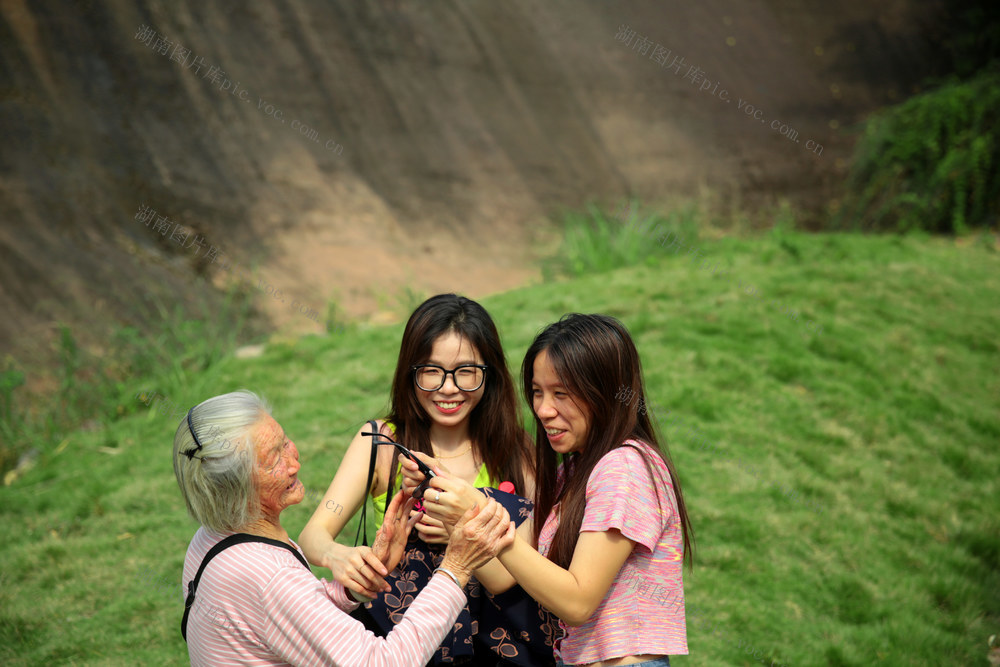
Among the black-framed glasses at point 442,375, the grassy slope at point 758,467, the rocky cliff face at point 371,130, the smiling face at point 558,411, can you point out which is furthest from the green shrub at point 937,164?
the smiling face at point 558,411

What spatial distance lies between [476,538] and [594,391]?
0.50 m

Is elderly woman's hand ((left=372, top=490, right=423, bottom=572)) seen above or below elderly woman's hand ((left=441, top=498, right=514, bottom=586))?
below

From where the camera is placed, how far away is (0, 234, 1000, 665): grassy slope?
11.4ft

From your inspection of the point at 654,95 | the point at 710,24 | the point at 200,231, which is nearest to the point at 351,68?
the point at 200,231

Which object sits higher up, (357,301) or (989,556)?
(989,556)

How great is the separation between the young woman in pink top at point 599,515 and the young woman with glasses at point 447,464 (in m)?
0.15

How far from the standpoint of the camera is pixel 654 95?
12562 mm

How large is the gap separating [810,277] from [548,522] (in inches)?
234

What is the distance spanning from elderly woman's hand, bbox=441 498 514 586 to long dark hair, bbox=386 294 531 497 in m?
0.64

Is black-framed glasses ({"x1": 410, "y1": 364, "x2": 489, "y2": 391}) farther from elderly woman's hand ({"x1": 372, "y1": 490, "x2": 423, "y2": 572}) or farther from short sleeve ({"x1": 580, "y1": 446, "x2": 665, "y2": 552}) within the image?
short sleeve ({"x1": 580, "y1": 446, "x2": 665, "y2": 552})

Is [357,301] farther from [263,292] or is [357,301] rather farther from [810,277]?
[810,277]

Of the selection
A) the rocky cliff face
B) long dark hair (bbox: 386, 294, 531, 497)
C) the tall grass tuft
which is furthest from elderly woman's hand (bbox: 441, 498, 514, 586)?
the rocky cliff face

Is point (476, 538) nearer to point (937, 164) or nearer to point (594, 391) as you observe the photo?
point (594, 391)

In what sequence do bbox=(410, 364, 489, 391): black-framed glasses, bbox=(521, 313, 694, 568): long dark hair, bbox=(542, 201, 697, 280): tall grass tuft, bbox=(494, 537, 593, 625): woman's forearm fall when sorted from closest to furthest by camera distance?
1. bbox=(494, 537, 593, 625): woman's forearm
2. bbox=(521, 313, 694, 568): long dark hair
3. bbox=(410, 364, 489, 391): black-framed glasses
4. bbox=(542, 201, 697, 280): tall grass tuft
